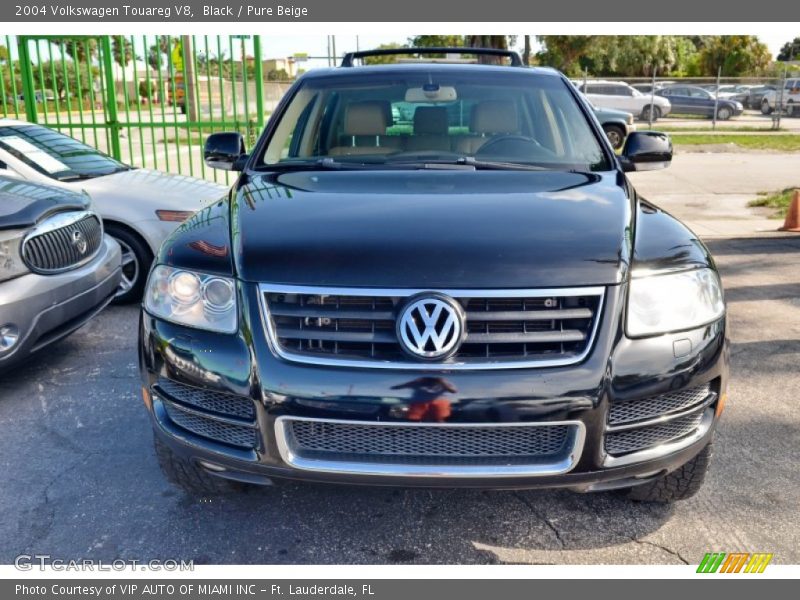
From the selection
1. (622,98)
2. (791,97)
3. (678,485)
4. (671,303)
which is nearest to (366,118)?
(671,303)

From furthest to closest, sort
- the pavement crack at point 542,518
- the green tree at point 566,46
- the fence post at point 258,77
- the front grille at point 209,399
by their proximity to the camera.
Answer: the green tree at point 566,46
the fence post at point 258,77
the pavement crack at point 542,518
the front grille at point 209,399

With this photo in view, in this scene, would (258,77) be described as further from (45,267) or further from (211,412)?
(211,412)

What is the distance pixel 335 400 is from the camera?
7.61 ft

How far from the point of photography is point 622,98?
29.2 meters

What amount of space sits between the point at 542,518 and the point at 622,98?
2870 centimetres

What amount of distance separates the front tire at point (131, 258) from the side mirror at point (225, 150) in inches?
83.8

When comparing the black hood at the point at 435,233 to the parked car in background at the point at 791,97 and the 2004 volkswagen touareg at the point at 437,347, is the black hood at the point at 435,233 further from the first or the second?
the parked car in background at the point at 791,97

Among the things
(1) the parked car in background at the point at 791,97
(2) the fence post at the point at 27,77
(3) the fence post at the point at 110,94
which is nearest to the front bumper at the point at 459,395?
(3) the fence post at the point at 110,94

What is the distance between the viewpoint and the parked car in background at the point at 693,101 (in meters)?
31.3

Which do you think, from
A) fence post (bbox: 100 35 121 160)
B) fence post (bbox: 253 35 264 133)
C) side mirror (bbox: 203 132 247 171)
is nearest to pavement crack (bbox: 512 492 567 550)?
side mirror (bbox: 203 132 247 171)

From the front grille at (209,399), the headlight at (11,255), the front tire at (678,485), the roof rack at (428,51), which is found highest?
the roof rack at (428,51)

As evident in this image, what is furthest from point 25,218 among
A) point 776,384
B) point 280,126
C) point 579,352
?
point 776,384

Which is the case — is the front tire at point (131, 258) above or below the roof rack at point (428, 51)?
below

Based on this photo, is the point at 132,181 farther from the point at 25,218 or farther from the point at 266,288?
the point at 266,288
